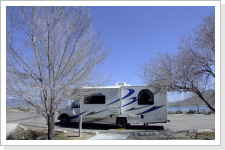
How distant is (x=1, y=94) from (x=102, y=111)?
709 cm

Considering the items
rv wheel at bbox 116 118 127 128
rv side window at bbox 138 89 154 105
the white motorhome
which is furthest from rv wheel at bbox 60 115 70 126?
rv side window at bbox 138 89 154 105

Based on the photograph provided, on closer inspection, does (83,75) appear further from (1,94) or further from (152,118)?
(152,118)

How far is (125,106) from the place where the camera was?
12469 millimetres

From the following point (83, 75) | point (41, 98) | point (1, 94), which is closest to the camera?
point (1, 94)

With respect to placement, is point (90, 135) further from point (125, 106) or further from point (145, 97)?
point (145, 97)

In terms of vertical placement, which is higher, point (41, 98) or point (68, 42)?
point (68, 42)

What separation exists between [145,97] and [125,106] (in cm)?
137

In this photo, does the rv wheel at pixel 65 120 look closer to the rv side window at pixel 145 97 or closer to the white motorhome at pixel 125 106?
the white motorhome at pixel 125 106

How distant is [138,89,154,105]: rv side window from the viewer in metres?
12.3

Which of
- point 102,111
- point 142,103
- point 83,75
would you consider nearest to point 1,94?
point 83,75

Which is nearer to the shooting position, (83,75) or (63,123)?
(83,75)

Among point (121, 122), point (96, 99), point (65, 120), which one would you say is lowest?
point (65, 120)

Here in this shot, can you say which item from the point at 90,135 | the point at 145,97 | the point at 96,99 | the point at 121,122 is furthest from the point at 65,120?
the point at 145,97

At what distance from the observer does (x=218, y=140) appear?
648 centimetres
